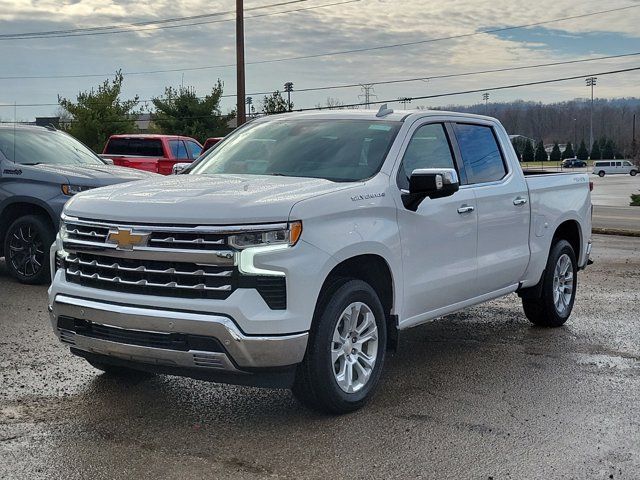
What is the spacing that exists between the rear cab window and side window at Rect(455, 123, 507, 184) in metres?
14.9

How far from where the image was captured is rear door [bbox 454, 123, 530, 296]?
6527 millimetres

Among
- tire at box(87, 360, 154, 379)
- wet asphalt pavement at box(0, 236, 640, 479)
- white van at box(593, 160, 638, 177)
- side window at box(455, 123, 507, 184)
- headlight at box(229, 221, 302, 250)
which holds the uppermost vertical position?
side window at box(455, 123, 507, 184)

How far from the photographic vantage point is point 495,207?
6676 mm

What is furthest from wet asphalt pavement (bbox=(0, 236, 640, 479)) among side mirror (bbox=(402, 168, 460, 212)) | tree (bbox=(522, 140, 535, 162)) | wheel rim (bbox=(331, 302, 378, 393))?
tree (bbox=(522, 140, 535, 162))

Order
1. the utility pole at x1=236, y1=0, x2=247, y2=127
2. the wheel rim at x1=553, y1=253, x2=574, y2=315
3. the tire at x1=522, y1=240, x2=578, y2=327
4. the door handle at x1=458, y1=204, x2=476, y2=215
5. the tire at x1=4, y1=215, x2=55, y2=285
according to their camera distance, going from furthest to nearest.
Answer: the utility pole at x1=236, y1=0, x2=247, y2=127, the tire at x1=4, y1=215, x2=55, y2=285, the wheel rim at x1=553, y1=253, x2=574, y2=315, the tire at x1=522, y1=240, x2=578, y2=327, the door handle at x1=458, y1=204, x2=476, y2=215

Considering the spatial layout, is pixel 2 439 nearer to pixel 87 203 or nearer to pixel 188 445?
pixel 188 445

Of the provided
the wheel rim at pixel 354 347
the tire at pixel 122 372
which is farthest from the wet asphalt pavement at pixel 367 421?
the wheel rim at pixel 354 347

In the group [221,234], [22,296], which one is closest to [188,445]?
[221,234]

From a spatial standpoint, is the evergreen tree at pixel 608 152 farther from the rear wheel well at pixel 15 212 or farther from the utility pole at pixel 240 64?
the rear wheel well at pixel 15 212

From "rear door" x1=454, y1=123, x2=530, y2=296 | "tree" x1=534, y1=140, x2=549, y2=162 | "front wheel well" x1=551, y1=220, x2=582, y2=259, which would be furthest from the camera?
"tree" x1=534, y1=140, x2=549, y2=162

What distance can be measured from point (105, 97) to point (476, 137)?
1276 inches

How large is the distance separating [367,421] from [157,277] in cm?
152

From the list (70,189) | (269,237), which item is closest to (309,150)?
(269,237)

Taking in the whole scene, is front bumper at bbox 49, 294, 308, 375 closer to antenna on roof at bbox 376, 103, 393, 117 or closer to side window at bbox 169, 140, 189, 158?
antenna on roof at bbox 376, 103, 393, 117
